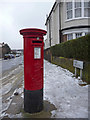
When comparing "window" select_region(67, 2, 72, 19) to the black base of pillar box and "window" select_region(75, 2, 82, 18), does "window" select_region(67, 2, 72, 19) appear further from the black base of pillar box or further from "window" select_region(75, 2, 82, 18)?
the black base of pillar box

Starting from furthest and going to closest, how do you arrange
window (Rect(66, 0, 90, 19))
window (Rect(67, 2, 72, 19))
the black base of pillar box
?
window (Rect(67, 2, 72, 19)), window (Rect(66, 0, 90, 19)), the black base of pillar box

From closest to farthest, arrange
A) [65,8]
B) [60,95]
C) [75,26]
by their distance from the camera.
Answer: [60,95]
[75,26]
[65,8]

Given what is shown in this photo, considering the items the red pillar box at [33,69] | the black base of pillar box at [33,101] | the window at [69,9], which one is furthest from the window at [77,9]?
the black base of pillar box at [33,101]

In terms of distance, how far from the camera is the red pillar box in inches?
118

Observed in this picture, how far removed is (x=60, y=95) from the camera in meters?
4.21

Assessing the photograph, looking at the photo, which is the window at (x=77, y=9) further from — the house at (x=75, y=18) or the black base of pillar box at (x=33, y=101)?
the black base of pillar box at (x=33, y=101)

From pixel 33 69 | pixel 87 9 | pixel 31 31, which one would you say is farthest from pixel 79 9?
pixel 33 69

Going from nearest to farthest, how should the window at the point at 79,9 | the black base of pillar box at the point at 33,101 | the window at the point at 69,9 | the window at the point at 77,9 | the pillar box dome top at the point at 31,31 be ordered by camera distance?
the pillar box dome top at the point at 31,31 < the black base of pillar box at the point at 33,101 < the window at the point at 79,9 < the window at the point at 77,9 < the window at the point at 69,9

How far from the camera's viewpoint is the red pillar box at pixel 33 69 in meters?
2.99

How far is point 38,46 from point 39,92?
1.27 metres

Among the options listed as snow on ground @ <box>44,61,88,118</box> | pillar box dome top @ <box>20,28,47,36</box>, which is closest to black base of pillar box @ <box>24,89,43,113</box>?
snow on ground @ <box>44,61,88,118</box>

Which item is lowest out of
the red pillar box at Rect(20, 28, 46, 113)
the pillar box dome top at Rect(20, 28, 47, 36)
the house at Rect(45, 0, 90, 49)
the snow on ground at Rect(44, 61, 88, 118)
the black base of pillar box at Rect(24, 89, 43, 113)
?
the snow on ground at Rect(44, 61, 88, 118)

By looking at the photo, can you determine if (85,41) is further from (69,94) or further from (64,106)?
(64,106)

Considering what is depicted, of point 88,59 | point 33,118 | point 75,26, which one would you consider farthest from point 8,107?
point 75,26
